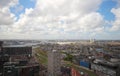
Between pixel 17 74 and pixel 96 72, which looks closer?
pixel 17 74

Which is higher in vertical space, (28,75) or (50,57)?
(50,57)

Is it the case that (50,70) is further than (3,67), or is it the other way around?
(50,70)

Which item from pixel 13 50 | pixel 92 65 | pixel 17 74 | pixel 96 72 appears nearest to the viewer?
pixel 17 74

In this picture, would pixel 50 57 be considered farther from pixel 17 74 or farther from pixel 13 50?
pixel 13 50

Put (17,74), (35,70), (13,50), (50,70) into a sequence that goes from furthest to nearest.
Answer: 1. (13,50)
2. (50,70)
3. (35,70)
4. (17,74)

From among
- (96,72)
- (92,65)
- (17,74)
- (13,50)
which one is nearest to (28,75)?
(17,74)

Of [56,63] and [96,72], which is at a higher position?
[56,63]

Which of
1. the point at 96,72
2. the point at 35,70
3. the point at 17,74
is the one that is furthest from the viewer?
the point at 96,72

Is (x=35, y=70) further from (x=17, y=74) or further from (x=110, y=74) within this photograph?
(x=110, y=74)

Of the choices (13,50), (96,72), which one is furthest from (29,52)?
(96,72)
